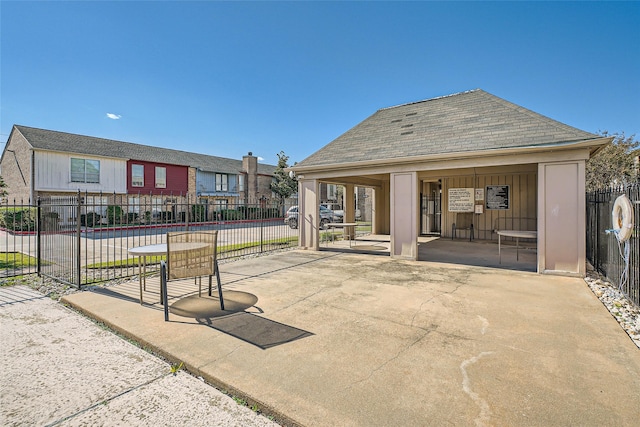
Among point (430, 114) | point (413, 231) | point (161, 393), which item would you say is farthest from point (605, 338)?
point (430, 114)

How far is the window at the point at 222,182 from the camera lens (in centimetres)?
3200

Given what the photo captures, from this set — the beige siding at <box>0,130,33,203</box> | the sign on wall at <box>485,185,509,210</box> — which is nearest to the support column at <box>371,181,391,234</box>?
the sign on wall at <box>485,185,509,210</box>

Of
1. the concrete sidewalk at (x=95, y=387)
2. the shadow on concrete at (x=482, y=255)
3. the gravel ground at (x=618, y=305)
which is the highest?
the shadow on concrete at (x=482, y=255)

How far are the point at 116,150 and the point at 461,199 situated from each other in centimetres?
2667

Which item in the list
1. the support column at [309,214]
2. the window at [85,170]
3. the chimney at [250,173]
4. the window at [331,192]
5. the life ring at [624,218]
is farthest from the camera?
the window at [331,192]

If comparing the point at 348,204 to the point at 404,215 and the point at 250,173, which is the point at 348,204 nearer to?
the point at 404,215

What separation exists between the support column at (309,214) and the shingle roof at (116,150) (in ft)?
69.3

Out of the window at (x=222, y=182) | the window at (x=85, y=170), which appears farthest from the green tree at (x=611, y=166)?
the window at (x=85, y=170)

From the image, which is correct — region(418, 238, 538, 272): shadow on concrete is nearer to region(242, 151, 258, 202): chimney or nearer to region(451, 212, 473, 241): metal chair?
region(451, 212, 473, 241): metal chair

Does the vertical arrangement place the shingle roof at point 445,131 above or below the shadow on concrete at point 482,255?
above

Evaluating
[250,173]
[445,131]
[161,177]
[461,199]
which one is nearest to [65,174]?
Result: [161,177]

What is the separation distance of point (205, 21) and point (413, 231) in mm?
9252

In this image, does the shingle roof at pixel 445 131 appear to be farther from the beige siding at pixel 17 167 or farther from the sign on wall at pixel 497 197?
the beige siding at pixel 17 167

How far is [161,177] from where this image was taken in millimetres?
27438
